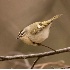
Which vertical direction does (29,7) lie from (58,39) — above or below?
above

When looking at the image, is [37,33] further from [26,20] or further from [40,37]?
[26,20]

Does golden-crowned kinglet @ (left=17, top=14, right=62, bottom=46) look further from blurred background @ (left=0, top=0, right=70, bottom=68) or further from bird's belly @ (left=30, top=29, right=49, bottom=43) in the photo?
blurred background @ (left=0, top=0, right=70, bottom=68)

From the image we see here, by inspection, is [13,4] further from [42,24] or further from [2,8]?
[42,24]

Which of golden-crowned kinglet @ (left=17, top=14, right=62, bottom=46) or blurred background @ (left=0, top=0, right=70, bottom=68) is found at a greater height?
golden-crowned kinglet @ (left=17, top=14, right=62, bottom=46)

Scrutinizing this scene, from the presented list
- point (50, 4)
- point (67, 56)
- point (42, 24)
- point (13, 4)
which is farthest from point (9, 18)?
point (42, 24)

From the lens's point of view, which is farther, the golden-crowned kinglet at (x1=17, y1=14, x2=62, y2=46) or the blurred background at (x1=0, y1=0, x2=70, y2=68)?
the blurred background at (x1=0, y1=0, x2=70, y2=68)

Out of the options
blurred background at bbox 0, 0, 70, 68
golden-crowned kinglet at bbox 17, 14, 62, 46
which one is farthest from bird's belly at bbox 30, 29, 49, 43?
blurred background at bbox 0, 0, 70, 68

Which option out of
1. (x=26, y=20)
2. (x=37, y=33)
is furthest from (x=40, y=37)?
(x=26, y=20)
